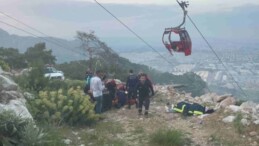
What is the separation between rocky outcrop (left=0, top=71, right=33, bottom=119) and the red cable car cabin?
6512 millimetres

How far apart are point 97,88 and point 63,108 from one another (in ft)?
5.71

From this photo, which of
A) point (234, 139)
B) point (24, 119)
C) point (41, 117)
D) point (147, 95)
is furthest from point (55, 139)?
point (147, 95)

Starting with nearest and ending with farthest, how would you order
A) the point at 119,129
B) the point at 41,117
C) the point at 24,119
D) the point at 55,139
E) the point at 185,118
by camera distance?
1. the point at 24,119
2. the point at 55,139
3. the point at 41,117
4. the point at 119,129
5. the point at 185,118

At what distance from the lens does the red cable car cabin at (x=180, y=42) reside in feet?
54.4

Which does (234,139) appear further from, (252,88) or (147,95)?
(252,88)

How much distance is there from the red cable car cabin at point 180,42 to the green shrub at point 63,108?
4359mm

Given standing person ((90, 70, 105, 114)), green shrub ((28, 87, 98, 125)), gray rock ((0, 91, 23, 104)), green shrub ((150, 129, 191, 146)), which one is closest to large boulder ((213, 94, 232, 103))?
standing person ((90, 70, 105, 114))

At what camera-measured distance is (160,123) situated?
13852 mm

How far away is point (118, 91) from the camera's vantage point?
1709 cm

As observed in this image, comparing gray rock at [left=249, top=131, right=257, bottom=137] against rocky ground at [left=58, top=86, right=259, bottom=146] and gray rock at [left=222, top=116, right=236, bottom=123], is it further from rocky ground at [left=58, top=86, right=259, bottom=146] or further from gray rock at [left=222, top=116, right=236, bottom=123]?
gray rock at [left=222, top=116, right=236, bottom=123]

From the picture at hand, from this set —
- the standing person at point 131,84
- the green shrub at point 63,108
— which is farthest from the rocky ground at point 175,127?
the standing person at point 131,84

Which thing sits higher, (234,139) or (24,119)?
(24,119)

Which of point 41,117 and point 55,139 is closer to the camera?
point 55,139

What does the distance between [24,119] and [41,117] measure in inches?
122
